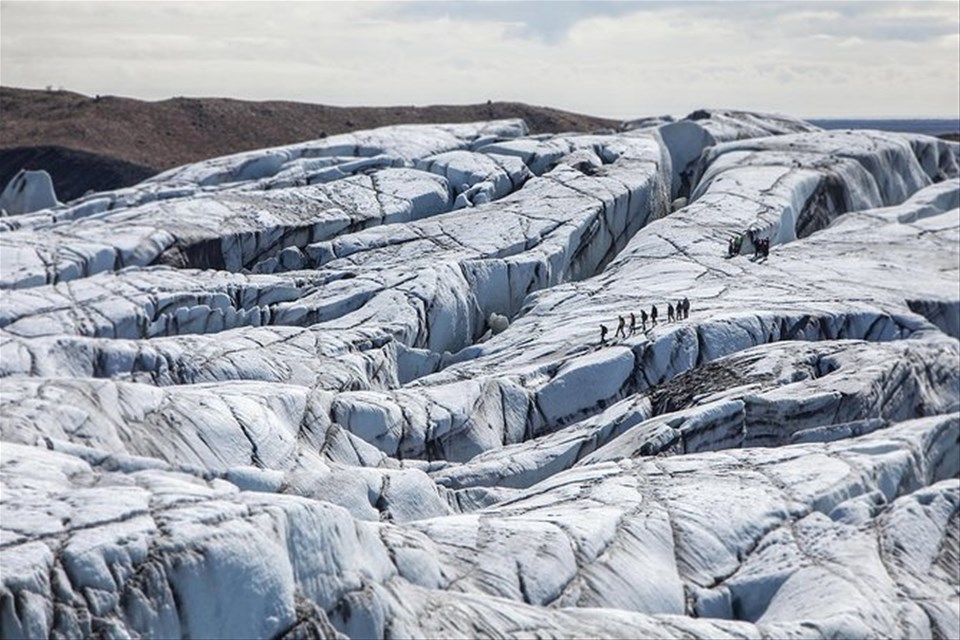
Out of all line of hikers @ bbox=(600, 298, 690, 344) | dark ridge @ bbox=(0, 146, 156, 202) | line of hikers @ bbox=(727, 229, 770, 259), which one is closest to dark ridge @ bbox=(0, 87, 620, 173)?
dark ridge @ bbox=(0, 146, 156, 202)

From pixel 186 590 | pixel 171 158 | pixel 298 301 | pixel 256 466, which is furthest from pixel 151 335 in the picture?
pixel 171 158

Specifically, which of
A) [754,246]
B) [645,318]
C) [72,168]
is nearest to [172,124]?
[72,168]

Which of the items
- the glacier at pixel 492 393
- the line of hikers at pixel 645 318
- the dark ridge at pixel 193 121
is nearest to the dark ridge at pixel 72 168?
the dark ridge at pixel 193 121

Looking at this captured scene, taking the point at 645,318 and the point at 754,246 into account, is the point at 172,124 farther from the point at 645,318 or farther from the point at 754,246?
the point at 645,318

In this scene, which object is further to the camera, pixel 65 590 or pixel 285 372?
pixel 285 372

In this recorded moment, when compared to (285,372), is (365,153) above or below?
above

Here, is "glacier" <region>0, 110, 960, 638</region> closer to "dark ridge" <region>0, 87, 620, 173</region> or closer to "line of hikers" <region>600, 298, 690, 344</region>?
"line of hikers" <region>600, 298, 690, 344</region>

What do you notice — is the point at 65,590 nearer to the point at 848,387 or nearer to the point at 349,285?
the point at 848,387
